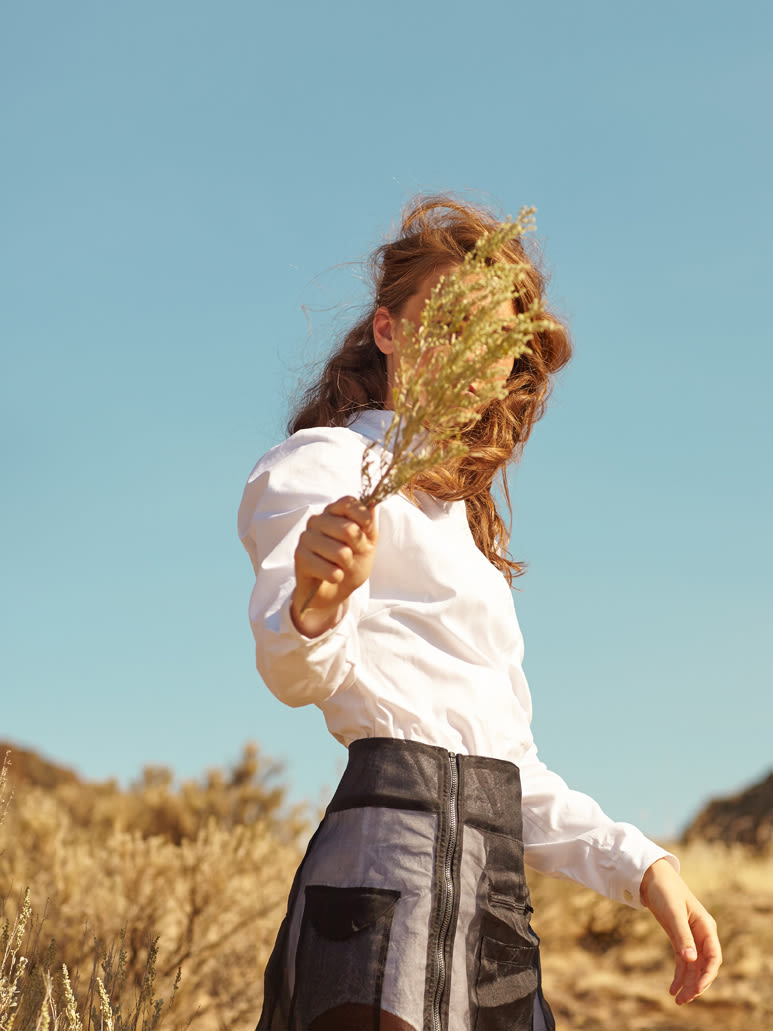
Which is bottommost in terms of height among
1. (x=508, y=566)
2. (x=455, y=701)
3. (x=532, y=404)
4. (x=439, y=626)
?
(x=455, y=701)

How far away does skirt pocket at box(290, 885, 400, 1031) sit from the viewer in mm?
1573

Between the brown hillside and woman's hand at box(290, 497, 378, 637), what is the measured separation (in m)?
20.6

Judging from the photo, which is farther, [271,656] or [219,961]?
[219,961]

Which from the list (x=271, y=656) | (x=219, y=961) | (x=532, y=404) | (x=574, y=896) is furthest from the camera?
(x=574, y=896)

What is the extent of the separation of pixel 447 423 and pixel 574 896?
27.7 feet

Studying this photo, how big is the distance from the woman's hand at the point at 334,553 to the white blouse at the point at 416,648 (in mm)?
81

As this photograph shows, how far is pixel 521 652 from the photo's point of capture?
6.95ft

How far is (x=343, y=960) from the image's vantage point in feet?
5.22

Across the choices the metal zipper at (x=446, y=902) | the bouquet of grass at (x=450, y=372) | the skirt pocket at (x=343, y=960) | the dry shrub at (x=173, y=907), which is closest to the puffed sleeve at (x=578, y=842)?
the metal zipper at (x=446, y=902)

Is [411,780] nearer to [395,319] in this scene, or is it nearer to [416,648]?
[416,648]

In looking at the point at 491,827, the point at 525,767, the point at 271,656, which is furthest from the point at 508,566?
the point at 271,656

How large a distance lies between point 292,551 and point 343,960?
2.07 feet

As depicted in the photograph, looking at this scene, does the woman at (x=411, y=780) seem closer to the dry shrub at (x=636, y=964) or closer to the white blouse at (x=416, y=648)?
the white blouse at (x=416, y=648)

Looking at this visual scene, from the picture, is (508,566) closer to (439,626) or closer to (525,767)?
(525,767)
